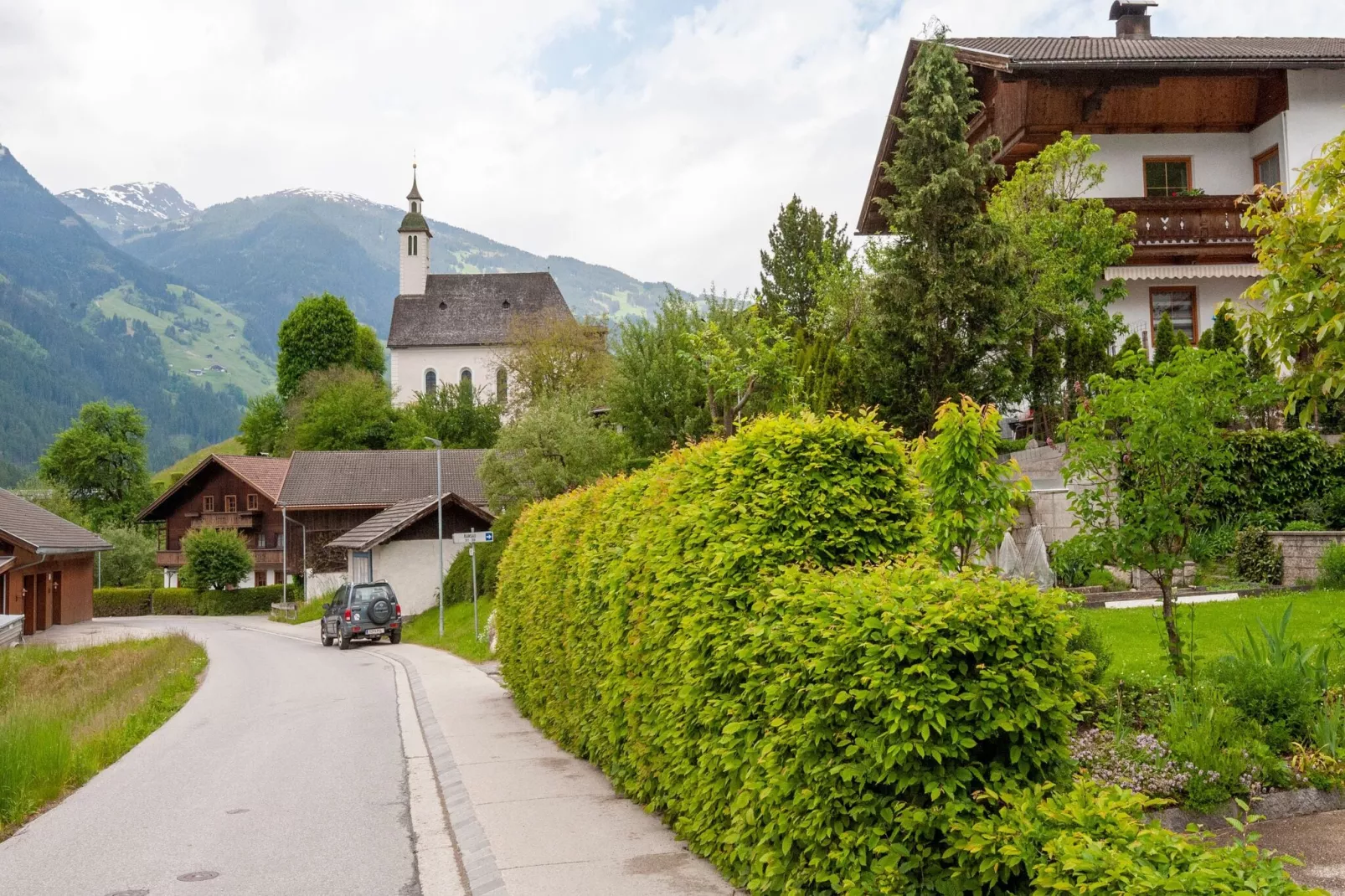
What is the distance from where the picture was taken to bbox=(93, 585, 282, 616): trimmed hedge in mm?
64750

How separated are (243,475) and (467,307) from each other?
37936 millimetres

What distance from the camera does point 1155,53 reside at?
102 feet

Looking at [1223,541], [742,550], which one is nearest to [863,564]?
[742,550]

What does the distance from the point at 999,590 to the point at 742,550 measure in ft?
7.59

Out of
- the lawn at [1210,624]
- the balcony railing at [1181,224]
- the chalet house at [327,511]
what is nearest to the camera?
the lawn at [1210,624]

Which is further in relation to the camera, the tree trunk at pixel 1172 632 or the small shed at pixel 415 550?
the small shed at pixel 415 550

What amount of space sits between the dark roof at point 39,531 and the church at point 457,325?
47001mm

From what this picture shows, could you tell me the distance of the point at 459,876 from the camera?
7.57m

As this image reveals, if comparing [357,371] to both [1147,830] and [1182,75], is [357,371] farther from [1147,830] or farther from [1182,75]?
[1147,830]

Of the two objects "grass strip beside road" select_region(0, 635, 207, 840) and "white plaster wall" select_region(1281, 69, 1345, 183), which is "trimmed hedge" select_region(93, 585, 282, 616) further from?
"white plaster wall" select_region(1281, 69, 1345, 183)

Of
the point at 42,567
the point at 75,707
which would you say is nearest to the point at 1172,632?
the point at 75,707

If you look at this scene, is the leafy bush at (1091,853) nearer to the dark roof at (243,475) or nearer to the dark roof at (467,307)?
the dark roof at (243,475)

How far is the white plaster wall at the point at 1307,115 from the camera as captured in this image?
30.3m

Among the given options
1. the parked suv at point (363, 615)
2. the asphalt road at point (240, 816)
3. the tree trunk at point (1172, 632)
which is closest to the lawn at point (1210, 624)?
the tree trunk at point (1172, 632)
